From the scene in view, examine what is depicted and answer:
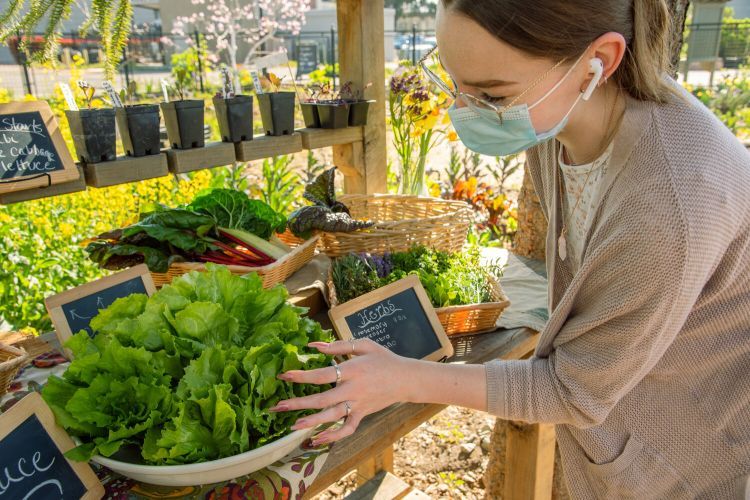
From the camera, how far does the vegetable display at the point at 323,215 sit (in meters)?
1.85

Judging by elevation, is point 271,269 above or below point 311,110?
below

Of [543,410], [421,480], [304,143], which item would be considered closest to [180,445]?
[543,410]

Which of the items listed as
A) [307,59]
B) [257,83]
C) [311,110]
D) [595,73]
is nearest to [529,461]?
[595,73]

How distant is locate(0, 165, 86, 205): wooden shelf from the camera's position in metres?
1.63

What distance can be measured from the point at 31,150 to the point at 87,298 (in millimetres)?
557

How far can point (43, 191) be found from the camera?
1.70 m

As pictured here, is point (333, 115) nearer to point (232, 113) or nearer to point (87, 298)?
point (232, 113)

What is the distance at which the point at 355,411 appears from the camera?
1097 millimetres

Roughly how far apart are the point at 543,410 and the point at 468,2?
2.57 feet

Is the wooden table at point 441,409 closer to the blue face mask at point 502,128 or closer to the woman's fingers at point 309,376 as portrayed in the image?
the woman's fingers at point 309,376

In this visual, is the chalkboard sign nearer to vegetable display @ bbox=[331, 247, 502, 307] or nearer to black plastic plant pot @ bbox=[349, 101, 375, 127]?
black plastic plant pot @ bbox=[349, 101, 375, 127]

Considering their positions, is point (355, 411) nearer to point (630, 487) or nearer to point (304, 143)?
point (630, 487)

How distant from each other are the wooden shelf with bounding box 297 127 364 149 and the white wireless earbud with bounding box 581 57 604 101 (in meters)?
1.31

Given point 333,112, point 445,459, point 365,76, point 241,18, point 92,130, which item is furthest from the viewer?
point 241,18
